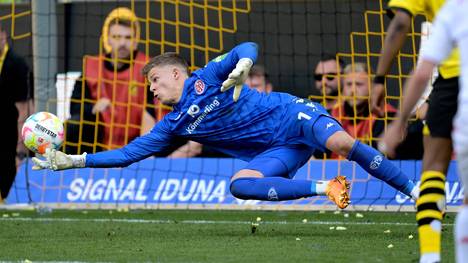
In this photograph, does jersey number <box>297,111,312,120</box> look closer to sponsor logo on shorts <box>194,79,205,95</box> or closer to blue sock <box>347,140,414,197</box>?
blue sock <box>347,140,414,197</box>

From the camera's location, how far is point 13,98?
12695 mm

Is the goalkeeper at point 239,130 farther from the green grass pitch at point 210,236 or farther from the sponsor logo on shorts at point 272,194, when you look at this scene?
the green grass pitch at point 210,236

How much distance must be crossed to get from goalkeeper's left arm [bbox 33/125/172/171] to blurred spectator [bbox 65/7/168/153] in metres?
4.02

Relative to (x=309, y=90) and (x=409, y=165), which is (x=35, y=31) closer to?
(x=309, y=90)

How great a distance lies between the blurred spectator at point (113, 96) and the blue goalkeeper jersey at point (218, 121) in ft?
13.2

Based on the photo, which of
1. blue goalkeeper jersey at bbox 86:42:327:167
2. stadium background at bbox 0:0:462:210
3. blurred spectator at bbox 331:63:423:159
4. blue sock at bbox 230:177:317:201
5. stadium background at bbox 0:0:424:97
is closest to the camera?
blue sock at bbox 230:177:317:201

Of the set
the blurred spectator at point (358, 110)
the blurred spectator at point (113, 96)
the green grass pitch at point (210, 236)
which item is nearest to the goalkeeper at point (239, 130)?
the green grass pitch at point (210, 236)

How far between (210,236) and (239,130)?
0.86 metres

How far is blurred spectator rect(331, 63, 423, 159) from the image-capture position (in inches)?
472

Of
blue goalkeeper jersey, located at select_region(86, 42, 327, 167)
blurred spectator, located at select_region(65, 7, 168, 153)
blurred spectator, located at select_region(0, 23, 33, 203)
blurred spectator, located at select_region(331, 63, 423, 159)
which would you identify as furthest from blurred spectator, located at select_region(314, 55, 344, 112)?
blue goalkeeper jersey, located at select_region(86, 42, 327, 167)

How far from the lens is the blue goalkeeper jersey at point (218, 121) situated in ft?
27.7

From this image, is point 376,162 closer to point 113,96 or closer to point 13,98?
point 113,96

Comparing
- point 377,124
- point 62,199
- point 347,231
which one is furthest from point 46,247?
point 377,124

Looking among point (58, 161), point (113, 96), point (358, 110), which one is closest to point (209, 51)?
point (113, 96)
